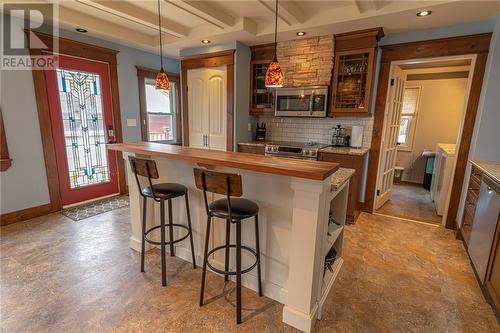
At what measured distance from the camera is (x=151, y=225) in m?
2.66

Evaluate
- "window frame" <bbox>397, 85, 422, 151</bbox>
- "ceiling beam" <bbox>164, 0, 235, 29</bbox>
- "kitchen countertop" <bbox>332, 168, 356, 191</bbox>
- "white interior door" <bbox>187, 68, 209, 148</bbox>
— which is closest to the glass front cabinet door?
"ceiling beam" <bbox>164, 0, 235, 29</bbox>

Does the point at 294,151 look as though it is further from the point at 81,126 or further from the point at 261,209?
the point at 81,126

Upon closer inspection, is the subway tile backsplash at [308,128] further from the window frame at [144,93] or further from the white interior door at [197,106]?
the window frame at [144,93]

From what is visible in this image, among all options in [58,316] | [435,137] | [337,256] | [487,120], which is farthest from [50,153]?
[435,137]

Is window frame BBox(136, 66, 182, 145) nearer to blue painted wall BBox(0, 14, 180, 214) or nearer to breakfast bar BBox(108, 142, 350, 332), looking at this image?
blue painted wall BBox(0, 14, 180, 214)

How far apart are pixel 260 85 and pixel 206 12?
59.3 inches

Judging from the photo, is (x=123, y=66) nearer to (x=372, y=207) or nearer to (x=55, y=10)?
(x=55, y=10)

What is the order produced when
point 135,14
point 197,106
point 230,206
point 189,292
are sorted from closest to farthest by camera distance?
point 230,206 → point 189,292 → point 135,14 → point 197,106

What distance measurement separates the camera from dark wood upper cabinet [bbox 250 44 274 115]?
4000mm

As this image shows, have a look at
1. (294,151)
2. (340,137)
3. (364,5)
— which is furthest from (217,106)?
(364,5)

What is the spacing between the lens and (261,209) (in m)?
1.91

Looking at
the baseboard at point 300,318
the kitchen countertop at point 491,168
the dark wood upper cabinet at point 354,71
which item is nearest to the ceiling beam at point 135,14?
the dark wood upper cabinet at point 354,71

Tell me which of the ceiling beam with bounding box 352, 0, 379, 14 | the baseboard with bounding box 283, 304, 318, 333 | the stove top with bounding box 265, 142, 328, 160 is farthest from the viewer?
the stove top with bounding box 265, 142, 328, 160

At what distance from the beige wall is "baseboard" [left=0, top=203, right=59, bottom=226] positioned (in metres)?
6.72
